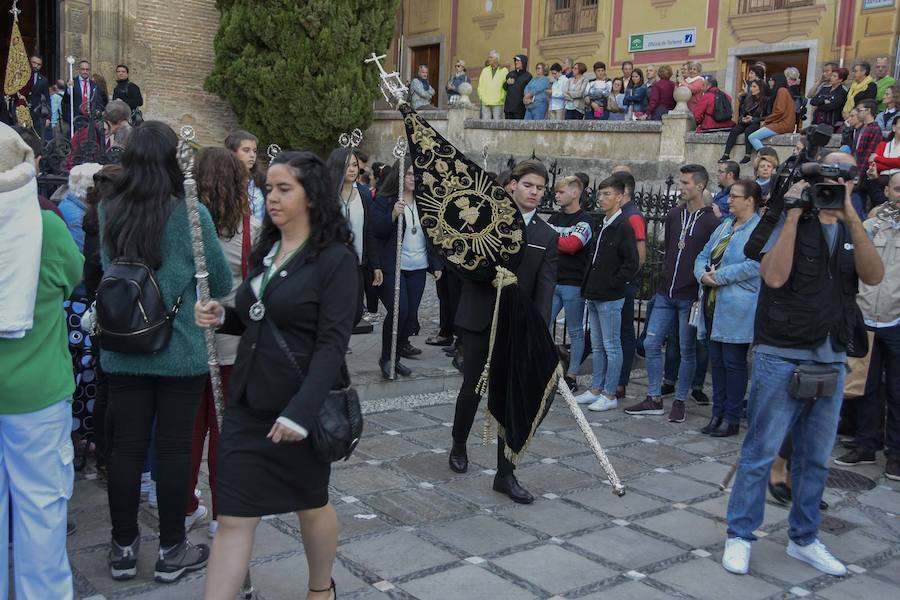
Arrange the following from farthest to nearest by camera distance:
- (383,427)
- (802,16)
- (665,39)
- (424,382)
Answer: (665,39) < (802,16) < (424,382) < (383,427)

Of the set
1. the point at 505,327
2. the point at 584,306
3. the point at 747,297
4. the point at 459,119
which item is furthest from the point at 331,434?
the point at 459,119

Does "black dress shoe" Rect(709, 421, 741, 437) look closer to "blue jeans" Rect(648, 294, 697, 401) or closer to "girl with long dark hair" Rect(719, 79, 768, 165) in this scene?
"blue jeans" Rect(648, 294, 697, 401)

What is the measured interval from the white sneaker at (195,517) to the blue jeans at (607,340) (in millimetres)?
3915

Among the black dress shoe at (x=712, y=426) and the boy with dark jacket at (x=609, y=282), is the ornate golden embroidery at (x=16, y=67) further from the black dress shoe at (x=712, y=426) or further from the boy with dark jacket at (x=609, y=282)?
the black dress shoe at (x=712, y=426)

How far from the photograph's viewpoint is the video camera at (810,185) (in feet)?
13.1

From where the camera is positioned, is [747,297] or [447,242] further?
[747,297]

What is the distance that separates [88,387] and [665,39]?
1840cm

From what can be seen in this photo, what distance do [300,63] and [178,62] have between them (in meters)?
3.17

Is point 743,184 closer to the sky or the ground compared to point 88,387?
closer to the sky

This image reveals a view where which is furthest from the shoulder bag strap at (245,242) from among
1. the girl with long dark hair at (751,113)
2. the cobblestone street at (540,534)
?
the girl with long dark hair at (751,113)

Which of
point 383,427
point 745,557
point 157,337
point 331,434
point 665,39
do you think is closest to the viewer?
point 331,434

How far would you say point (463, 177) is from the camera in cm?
528

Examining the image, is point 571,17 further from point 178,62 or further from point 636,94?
point 178,62

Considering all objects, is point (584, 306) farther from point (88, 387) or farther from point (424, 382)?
point (88, 387)
